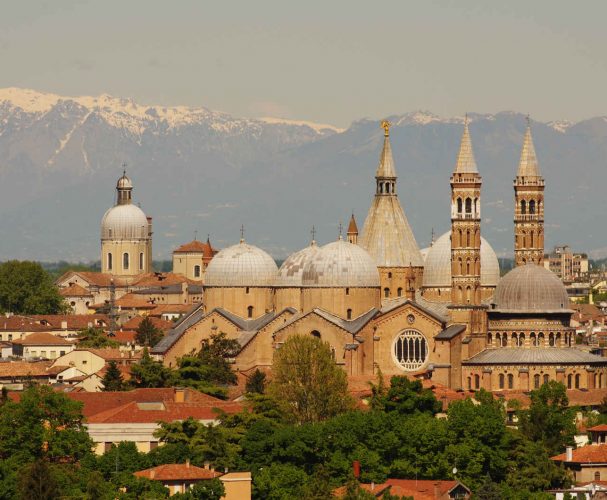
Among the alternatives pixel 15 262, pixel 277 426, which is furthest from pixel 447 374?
pixel 15 262

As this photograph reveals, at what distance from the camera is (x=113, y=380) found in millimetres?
94312

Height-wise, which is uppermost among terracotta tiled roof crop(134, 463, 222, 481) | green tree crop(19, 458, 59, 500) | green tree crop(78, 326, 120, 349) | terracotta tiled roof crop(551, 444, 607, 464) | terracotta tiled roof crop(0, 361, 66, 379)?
green tree crop(78, 326, 120, 349)

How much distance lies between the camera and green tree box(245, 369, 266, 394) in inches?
3615

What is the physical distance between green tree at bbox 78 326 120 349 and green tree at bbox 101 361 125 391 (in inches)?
1108

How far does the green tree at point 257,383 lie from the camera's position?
91.8m

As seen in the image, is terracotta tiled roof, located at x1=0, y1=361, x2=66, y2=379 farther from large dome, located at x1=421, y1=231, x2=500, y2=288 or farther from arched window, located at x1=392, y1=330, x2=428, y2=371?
large dome, located at x1=421, y1=231, x2=500, y2=288

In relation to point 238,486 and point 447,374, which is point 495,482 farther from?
point 447,374

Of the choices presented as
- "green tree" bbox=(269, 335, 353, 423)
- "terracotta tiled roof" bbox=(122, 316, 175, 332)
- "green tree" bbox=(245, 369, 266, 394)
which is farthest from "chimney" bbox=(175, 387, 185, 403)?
"terracotta tiled roof" bbox=(122, 316, 175, 332)

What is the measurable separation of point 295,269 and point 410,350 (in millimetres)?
7056

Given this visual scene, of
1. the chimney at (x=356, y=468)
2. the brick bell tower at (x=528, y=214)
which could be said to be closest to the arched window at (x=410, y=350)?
the brick bell tower at (x=528, y=214)

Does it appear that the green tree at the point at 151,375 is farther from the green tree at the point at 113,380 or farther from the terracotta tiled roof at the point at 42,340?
the terracotta tiled roof at the point at 42,340

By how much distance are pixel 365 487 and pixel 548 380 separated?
3464cm

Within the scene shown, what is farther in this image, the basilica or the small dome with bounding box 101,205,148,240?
the small dome with bounding box 101,205,148,240

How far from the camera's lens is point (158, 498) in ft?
214
